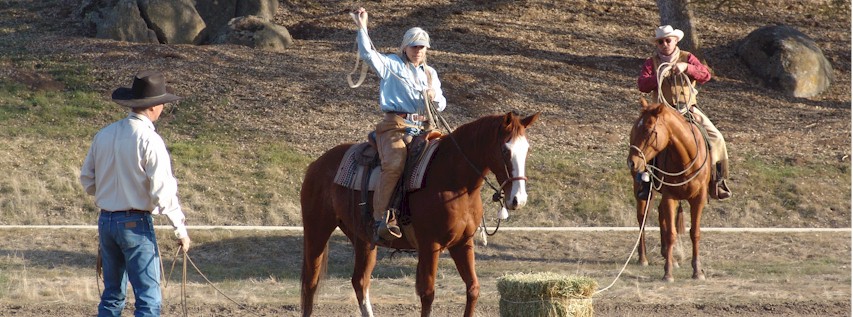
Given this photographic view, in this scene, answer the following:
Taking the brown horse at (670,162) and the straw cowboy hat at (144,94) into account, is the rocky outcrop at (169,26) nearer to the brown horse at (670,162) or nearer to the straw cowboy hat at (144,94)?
the brown horse at (670,162)

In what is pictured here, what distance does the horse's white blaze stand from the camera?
26.1ft

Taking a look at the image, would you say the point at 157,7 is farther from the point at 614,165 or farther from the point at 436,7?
the point at 614,165

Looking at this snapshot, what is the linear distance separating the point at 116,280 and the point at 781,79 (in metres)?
17.4

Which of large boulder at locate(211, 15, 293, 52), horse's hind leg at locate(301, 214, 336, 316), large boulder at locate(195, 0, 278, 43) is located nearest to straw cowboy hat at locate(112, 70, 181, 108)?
horse's hind leg at locate(301, 214, 336, 316)

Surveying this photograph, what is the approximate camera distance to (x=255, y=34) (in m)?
22.3

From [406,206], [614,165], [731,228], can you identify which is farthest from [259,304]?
[614,165]

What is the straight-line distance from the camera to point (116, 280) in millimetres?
7117

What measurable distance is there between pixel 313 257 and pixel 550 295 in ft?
7.14

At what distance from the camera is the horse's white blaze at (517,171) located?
795cm

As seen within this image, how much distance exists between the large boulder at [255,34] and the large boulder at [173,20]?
19.3 inches

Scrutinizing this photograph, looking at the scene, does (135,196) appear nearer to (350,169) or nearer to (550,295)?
(350,169)

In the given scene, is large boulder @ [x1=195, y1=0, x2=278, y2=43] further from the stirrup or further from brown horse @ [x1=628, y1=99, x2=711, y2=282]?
the stirrup

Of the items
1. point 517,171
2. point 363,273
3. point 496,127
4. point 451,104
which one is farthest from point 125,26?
point 517,171

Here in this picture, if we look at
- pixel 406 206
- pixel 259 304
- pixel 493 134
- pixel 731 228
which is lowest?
pixel 731 228
